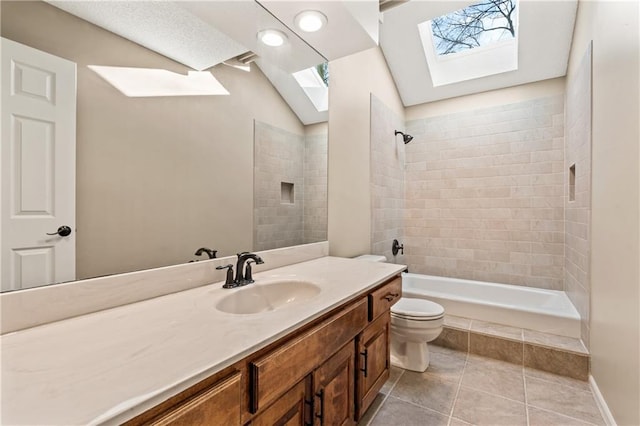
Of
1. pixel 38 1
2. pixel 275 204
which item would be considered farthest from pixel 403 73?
pixel 38 1

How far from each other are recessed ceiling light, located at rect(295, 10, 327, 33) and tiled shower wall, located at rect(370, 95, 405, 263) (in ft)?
4.32

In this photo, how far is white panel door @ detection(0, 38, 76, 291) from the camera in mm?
827

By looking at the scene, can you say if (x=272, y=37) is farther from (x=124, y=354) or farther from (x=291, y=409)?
(x=291, y=409)

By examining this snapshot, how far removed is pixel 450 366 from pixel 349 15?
96.4 inches

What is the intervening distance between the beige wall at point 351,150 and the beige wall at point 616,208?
1.62 m

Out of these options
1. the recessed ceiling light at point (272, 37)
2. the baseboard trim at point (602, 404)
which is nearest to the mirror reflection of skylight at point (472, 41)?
the recessed ceiling light at point (272, 37)

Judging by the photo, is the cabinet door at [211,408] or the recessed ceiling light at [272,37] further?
the recessed ceiling light at [272,37]

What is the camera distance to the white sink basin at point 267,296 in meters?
1.26

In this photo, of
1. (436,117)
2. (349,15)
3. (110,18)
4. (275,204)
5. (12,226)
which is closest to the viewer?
(12,226)

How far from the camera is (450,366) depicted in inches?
85.0

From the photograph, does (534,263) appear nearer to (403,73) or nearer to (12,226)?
(403,73)

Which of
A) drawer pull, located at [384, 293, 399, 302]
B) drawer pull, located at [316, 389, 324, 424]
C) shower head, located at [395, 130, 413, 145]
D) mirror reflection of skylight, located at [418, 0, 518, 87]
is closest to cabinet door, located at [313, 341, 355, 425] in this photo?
drawer pull, located at [316, 389, 324, 424]

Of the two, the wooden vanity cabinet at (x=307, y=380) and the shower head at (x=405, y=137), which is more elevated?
the shower head at (x=405, y=137)

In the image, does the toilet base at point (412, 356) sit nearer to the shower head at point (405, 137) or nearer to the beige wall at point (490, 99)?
the shower head at point (405, 137)
